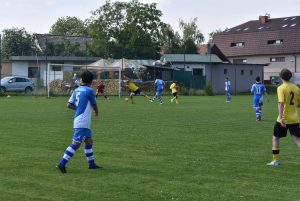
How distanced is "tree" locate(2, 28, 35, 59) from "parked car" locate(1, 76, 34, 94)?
22872 mm

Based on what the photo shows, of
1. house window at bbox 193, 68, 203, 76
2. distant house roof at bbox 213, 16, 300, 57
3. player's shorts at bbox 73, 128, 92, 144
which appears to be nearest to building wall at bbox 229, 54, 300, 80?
distant house roof at bbox 213, 16, 300, 57

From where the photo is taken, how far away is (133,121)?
1975cm

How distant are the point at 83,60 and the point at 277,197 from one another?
53341mm

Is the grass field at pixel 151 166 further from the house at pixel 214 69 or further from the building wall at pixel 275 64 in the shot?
the building wall at pixel 275 64

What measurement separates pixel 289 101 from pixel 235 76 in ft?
187

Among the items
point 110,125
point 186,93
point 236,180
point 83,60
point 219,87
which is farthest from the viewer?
point 219,87

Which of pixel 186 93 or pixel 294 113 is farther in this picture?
pixel 186 93

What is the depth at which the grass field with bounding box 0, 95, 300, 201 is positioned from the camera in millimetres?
7617

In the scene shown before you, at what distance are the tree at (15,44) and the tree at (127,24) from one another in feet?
30.6

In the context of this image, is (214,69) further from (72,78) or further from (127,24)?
(72,78)

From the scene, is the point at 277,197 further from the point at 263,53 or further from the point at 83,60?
the point at 263,53

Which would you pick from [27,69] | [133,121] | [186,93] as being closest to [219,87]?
[186,93]

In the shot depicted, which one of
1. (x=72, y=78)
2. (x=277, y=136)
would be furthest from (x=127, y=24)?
(x=277, y=136)

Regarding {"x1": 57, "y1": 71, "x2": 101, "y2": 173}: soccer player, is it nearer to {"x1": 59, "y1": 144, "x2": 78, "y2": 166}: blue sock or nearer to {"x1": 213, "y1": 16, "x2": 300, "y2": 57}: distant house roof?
{"x1": 59, "y1": 144, "x2": 78, "y2": 166}: blue sock
